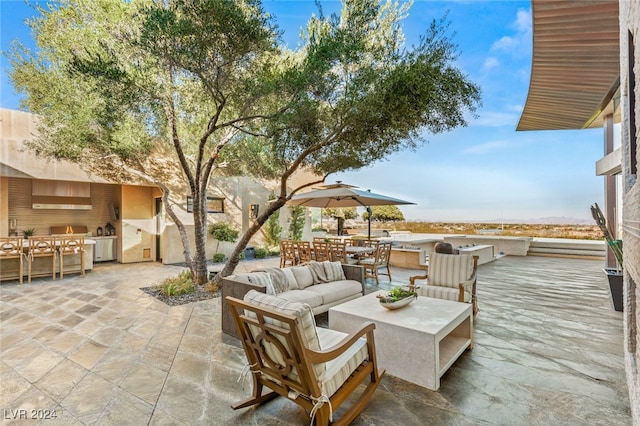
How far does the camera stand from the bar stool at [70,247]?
7514mm

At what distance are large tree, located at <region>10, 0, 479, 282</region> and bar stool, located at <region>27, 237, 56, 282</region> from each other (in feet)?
7.84

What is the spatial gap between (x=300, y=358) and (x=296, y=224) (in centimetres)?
1101

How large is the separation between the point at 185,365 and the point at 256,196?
31.3ft

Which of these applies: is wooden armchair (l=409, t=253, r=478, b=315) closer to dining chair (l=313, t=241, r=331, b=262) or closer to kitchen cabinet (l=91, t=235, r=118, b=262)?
dining chair (l=313, t=241, r=331, b=262)

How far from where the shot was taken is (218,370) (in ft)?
9.97

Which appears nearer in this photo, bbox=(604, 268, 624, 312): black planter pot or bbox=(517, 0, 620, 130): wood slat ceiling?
bbox=(517, 0, 620, 130): wood slat ceiling

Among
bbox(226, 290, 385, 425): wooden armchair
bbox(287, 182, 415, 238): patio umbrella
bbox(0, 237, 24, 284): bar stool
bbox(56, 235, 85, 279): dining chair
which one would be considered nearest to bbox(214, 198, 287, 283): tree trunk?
bbox(287, 182, 415, 238): patio umbrella

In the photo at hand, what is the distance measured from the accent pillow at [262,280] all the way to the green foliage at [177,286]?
2616 millimetres

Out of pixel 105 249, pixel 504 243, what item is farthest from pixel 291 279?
pixel 504 243

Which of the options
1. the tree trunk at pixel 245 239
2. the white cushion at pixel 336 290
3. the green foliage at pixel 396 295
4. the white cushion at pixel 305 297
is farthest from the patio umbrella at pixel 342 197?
the green foliage at pixel 396 295

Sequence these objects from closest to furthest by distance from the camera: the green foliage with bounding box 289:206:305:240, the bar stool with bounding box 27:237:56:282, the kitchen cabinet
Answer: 1. the bar stool with bounding box 27:237:56:282
2. the kitchen cabinet
3. the green foliage with bounding box 289:206:305:240

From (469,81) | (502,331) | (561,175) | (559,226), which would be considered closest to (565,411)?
(502,331)

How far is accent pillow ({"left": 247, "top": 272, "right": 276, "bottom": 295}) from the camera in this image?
3887 mm

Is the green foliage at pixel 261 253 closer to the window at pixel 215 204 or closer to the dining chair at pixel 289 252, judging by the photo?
the window at pixel 215 204
